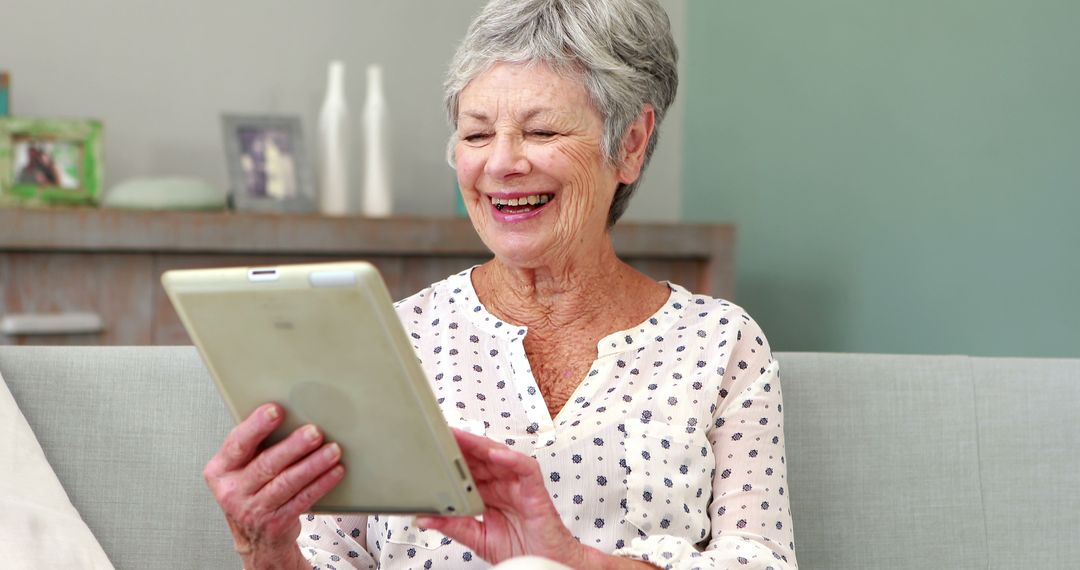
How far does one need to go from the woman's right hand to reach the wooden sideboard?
Result: 168cm

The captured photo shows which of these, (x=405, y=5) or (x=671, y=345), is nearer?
(x=671, y=345)

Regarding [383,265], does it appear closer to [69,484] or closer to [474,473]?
[69,484]

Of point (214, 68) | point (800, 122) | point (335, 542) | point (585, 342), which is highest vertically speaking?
point (214, 68)

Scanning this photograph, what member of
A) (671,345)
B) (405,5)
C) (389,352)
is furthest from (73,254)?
(389,352)

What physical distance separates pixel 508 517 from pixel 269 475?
24 cm

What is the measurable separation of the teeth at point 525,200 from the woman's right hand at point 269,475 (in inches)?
18.7

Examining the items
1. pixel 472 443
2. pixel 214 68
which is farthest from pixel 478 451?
pixel 214 68

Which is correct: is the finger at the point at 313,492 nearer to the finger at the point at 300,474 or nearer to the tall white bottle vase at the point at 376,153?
the finger at the point at 300,474

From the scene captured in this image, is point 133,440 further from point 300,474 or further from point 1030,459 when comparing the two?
point 1030,459

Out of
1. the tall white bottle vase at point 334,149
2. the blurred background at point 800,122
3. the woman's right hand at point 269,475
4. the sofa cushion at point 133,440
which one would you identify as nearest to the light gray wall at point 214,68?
the blurred background at point 800,122

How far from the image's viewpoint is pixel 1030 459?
1.68 m

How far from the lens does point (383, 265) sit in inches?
115

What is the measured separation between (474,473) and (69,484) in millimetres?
634

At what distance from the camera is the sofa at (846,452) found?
5.16ft
